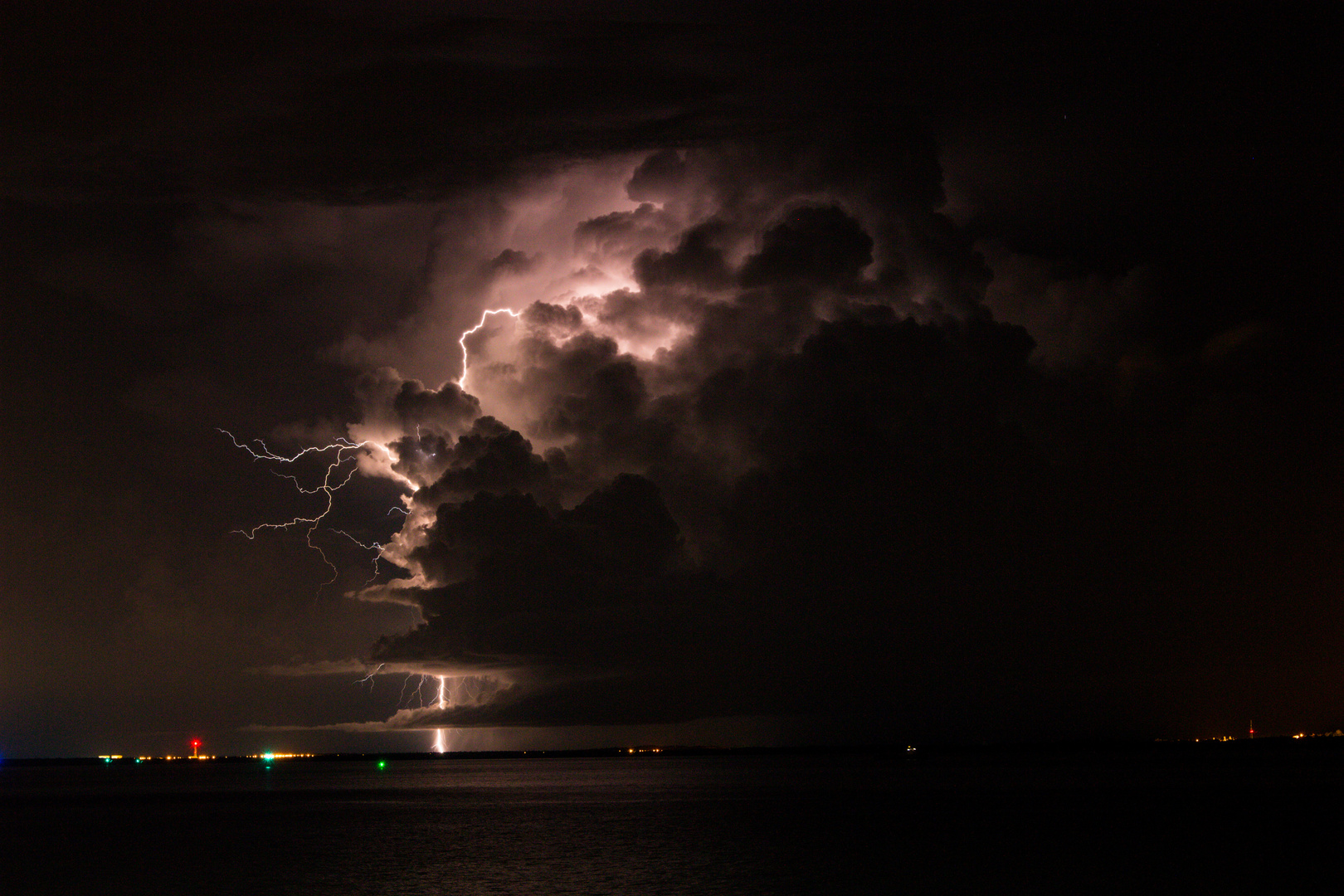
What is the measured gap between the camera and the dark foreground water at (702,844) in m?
59.2

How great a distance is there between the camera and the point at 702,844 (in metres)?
78.0

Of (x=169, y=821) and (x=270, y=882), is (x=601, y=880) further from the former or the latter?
(x=169, y=821)

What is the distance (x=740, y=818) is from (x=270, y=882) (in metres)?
47.8

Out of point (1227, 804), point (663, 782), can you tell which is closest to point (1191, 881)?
point (1227, 804)

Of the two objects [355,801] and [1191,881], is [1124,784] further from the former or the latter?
[1191,881]

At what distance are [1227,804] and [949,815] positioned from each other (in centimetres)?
2650

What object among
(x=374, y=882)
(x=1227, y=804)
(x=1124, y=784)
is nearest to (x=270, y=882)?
(x=374, y=882)

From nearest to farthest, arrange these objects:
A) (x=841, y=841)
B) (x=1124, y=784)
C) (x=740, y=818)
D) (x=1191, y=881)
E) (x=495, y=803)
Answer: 1. (x=1191, y=881)
2. (x=841, y=841)
3. (x=740, y=818)
4. (x=495, y=803)
5. (x=1124, y=784)

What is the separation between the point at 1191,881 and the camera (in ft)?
192

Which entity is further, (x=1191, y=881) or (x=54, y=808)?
(x=54, y=808)

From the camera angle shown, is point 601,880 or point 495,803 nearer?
point 601,880

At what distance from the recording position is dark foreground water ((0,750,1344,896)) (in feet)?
194

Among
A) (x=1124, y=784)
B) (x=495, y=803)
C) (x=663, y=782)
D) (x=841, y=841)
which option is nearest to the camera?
(x=841, y=841)

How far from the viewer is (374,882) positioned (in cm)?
6000
